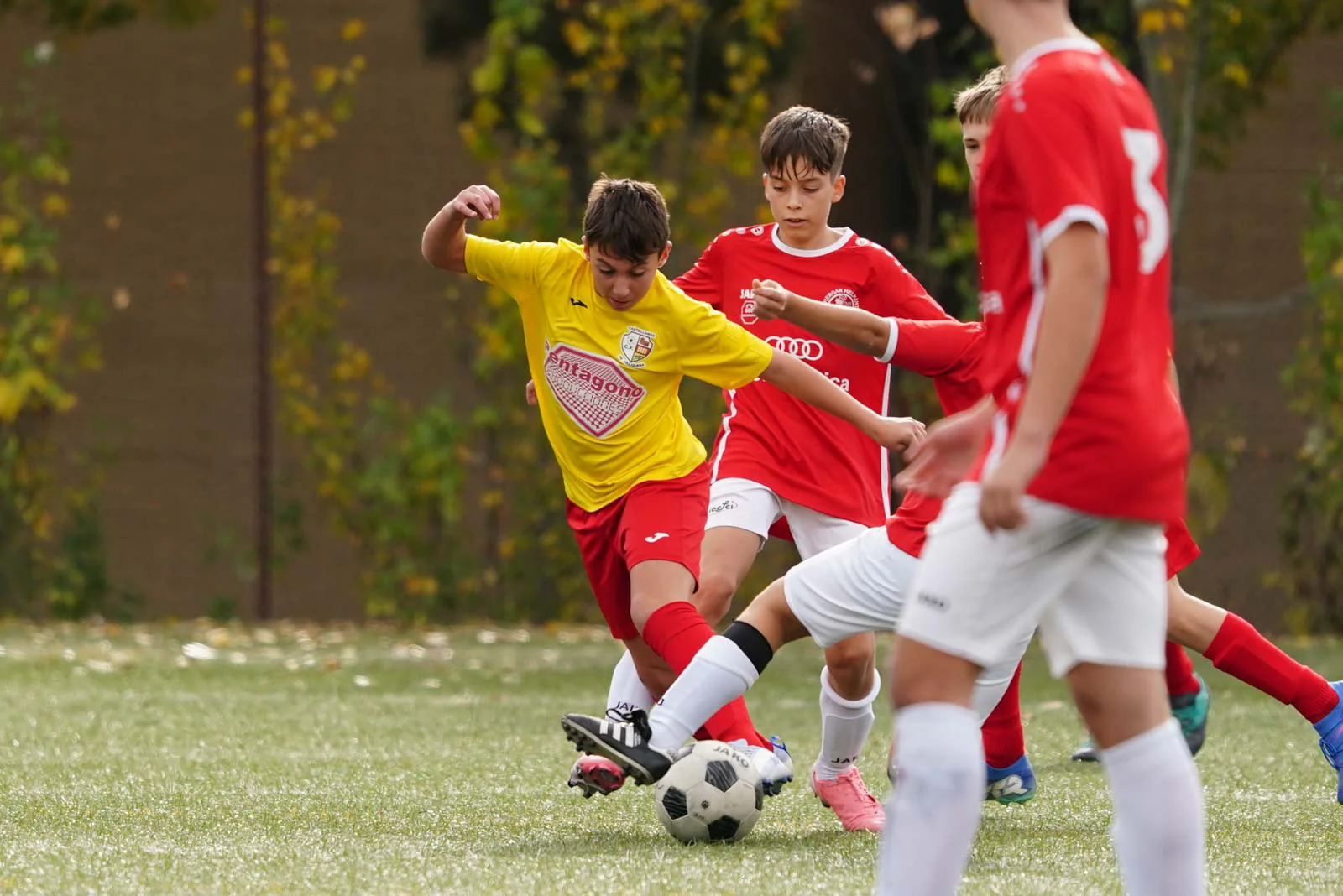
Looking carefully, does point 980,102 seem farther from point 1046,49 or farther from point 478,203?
point 1046,49

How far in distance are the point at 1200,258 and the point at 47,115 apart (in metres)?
6.47

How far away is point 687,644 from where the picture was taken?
4184 mm

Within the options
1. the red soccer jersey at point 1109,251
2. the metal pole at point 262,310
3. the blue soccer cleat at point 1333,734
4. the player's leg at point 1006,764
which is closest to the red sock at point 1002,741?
the player's leg at point 1006,764

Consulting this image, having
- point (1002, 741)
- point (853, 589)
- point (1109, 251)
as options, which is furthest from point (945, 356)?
point (1109, 251)

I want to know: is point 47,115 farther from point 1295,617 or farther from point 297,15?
point 1295,617

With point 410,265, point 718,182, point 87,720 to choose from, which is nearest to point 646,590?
point 87,720

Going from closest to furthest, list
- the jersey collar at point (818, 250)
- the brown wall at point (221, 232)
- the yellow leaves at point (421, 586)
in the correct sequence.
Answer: the jersey collar at point (818, 250)
the yellow leaves at point (421, 586)
the brown wall at point (221, 232)

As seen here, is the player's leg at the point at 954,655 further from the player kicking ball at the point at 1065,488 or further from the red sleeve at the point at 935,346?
the red sleeve at the point at 935,346

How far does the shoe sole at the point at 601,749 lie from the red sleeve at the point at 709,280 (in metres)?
1.61

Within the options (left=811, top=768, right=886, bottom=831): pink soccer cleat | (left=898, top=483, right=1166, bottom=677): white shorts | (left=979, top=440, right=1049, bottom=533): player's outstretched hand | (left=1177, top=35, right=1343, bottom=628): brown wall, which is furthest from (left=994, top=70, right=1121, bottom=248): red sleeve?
(left=1177, top=35, right=1343, bottom=628): brown wall

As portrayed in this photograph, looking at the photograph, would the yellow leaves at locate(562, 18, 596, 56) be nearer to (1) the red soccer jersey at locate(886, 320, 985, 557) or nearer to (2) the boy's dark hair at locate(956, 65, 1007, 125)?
(2) the boy's dark hair at locate(956, 65, 1007, 125)

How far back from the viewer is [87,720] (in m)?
6.05

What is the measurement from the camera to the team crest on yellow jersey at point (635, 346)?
4414mm

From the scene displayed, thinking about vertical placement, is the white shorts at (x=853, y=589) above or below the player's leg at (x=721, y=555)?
above
